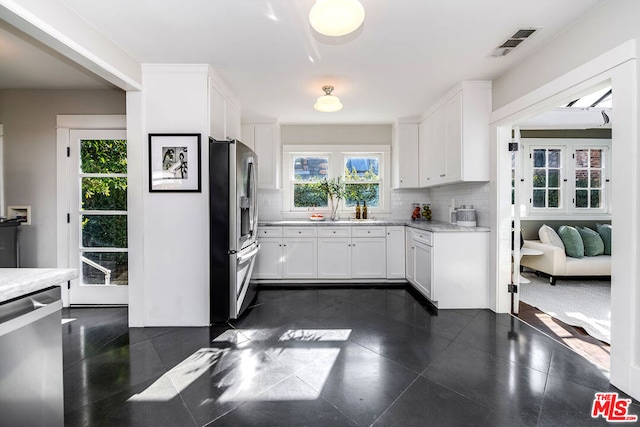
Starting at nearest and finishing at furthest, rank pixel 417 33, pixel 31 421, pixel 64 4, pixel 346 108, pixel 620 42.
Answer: pixel 31 421 < pixel 620 42 < pixel 64 4 < pixel 417 33 < pixel 346 108

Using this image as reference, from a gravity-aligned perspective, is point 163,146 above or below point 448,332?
above

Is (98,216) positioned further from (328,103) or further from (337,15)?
(337,15)

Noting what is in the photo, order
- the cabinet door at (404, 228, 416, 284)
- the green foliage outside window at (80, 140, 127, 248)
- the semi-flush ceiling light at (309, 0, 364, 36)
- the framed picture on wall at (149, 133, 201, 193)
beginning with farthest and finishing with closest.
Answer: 1. the cabinet door at (404, 228, 416, 284)
2. the green foliage outside window at (80, 140, 127, 248)
3. the framed picture on wall at (149, 133, 201, 193)
4. the semi-flush ceiling light at (309, 0, 364, 36)

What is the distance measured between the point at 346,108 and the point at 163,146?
2366 millimetres

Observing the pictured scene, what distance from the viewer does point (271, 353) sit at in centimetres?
227

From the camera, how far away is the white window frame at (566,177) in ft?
16.1

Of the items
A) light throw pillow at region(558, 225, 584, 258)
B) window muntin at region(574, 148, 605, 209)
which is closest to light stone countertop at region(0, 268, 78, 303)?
light throw pillow at region(558, 225, 584, 258)

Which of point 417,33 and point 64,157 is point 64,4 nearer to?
point 64,157

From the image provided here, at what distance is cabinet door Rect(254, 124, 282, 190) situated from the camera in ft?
14.5

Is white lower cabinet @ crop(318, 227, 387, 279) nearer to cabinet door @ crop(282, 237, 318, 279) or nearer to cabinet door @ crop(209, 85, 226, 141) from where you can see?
cabinet door @ crop(282, 237, 318, 279)

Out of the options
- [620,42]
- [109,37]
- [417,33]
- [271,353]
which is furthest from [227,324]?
[620,42]

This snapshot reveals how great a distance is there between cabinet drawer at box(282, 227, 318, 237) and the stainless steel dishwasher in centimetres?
298

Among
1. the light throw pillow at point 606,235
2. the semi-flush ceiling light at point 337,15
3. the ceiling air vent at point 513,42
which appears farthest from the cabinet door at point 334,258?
the light throw pillow at point 606,235

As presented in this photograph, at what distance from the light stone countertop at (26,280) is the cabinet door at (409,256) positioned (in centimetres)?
350
